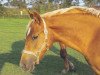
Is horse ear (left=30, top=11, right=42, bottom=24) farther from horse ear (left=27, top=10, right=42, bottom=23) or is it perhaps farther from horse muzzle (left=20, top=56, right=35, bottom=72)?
horse muzzle (left=20, top=56, right=35, bottom=72)

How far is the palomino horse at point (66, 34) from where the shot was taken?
4.58 metres

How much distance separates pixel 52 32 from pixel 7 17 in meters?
37.1

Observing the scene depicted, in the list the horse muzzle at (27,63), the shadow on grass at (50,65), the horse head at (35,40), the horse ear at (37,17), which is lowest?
the shadow on grass at (50,65)

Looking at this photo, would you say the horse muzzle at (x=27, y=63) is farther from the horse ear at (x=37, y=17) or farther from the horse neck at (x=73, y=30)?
the horse ear at (x=37, y=17)

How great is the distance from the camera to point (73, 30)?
4.77 metres

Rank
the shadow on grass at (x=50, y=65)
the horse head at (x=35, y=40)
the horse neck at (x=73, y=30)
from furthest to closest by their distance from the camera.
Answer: the shadow on grass at (x=50, y=65)
the horse neck at (x=73, y=30)
the horse head at (x=35, y=40)

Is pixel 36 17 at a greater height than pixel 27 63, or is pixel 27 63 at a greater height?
pixel 36 17

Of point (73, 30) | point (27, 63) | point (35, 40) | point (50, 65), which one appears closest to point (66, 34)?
point (73, 30)

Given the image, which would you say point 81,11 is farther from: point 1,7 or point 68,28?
point 1,7

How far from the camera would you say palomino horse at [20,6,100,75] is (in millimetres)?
4582

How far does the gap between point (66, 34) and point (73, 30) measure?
0.44ft

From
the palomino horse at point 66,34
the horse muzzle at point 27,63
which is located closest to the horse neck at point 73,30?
the palomino horse at point 66,34

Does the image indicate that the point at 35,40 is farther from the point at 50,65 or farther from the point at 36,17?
the point at 50,65

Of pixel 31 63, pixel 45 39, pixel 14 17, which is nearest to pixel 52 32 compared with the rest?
pixel 45 39
